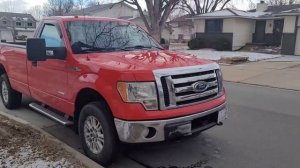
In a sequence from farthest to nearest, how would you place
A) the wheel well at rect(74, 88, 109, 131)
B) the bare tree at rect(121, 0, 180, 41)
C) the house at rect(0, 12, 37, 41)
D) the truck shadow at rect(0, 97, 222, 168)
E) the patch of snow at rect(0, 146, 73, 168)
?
the house at rect(0, 12, 37, 41), the bare tree at rect(121, 0, 180, 41), the truck shadow at rect(0, 97, 222, 168), the wheel well at rect(74, 88, 109, 131), the patch of snow at rect(0, 146, 73, 168)

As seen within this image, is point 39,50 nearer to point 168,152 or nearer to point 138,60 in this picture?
point 138,60

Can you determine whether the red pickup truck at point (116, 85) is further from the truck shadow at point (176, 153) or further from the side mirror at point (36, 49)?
the truck shadow at point (176, 153)

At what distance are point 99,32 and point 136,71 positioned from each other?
168cm

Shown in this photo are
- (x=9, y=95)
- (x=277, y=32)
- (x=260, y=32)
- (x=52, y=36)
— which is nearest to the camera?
(x=52, y=36)

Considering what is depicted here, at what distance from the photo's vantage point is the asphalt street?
4.53 meters

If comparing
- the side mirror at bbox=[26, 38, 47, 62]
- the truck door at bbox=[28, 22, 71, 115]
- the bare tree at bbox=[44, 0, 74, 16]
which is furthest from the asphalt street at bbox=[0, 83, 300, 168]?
the bare tree at bbox=[44, 0, 74, 16]

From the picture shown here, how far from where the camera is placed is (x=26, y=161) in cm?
395

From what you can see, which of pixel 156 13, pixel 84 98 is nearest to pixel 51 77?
pixel 84 98

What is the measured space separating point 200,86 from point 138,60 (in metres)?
0.83

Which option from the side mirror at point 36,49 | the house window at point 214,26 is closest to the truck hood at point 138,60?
the side mirror at point 36,49

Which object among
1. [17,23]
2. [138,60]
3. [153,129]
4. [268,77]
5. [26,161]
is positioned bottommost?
[268,77]

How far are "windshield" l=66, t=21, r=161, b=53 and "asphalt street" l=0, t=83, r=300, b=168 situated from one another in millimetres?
1449

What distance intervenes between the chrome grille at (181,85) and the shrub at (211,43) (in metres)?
25.9

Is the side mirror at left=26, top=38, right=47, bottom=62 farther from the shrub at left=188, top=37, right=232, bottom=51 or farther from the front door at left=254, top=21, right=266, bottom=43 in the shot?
the front door at left=254, top=21, right=266, bottom=43
